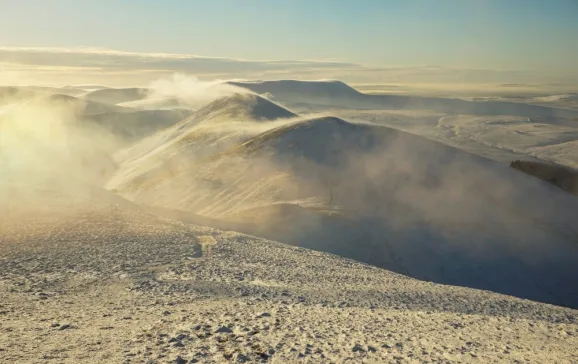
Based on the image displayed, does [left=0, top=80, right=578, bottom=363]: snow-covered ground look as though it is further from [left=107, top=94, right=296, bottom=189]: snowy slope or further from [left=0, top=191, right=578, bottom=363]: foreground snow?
[left=107, top=94, right=296, bottom=189]: snowy slope

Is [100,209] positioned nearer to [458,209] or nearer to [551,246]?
[458,209]

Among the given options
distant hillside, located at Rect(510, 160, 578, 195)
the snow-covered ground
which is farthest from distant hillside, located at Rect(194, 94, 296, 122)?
distant hillside, located at Rect(510, 160, 578, 195)

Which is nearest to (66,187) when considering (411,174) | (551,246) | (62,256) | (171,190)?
(171,190)

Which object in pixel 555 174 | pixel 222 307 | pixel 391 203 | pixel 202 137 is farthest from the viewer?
pixel 202 137

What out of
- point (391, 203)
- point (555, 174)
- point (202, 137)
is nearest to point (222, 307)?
point (391, 203)

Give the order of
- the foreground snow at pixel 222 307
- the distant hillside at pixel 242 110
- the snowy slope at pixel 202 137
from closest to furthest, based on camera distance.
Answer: the foreground snow at pixel 222 307
the snowy slope at pixel 202 137
the distant hillside at pixel 242 110

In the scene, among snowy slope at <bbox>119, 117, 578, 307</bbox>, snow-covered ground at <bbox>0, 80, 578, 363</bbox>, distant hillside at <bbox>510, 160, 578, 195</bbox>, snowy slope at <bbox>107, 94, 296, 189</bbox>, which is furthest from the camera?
snowy slope at <bbox>107, 94, 296, 189</bbox>

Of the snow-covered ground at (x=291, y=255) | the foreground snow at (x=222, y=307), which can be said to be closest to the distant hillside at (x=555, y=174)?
the snow-covered ground at (x=291, y=255)

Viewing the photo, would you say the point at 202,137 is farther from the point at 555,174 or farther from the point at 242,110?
the point at 555,174

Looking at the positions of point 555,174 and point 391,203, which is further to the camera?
point 555,174

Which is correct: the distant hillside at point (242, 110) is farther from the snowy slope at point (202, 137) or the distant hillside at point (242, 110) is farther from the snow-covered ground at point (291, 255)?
the snow-covered ground at point (291, 255)

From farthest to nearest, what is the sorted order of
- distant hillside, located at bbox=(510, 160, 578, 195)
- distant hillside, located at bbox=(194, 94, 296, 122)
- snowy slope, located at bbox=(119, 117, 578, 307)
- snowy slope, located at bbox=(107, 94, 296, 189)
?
distant hillside, located at bbox=(194, 94, 296, 122)
snowy slope, located at bbox=(107, 94, 296, 189)
distant hillside, located at bbox=(510, 160, 578, 195)
snowy slope, located at bbox=(119, 117, 578, 307)
